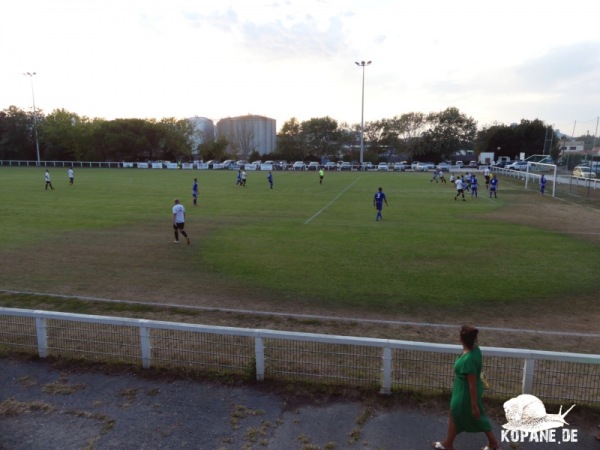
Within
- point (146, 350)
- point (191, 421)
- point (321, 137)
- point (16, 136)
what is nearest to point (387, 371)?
point (191, 421)

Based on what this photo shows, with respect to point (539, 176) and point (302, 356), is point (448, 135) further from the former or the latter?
point (302, 356)

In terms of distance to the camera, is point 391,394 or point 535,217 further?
point 535,217

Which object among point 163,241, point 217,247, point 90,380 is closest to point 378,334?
point 90,380

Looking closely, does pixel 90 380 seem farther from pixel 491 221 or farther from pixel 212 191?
pixel 212 191

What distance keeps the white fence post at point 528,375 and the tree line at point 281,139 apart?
3354 inches

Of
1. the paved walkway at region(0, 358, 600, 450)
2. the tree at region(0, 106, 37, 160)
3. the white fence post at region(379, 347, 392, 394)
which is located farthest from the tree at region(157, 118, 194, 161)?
the white fence post at region(379, 347, 392, 394)

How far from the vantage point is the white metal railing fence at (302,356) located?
19.9 ft

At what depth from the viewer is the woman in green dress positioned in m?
4.64

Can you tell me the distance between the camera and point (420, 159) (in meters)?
91.1

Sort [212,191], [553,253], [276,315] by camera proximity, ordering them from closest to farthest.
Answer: [276,315]
[553,253]
[212,191]

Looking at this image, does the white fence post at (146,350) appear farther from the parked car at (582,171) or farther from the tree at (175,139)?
the tree at (175,139)

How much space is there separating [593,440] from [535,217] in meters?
21.5

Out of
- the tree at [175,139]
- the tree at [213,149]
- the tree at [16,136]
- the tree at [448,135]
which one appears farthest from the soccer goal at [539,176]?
the tree at [16,136]

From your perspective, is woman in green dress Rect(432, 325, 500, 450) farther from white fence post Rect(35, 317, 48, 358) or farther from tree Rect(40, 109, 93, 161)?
tree Rect(40, 109, 93, 161)
